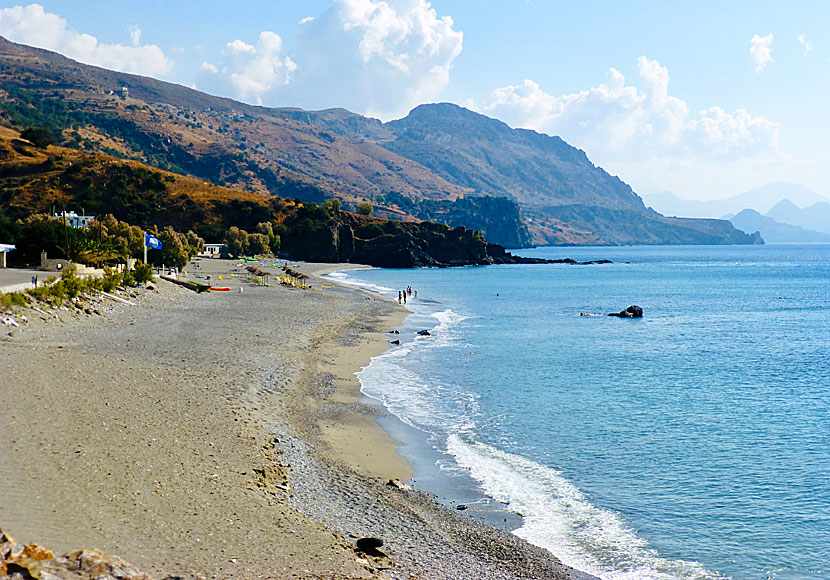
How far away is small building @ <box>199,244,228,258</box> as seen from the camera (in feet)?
372

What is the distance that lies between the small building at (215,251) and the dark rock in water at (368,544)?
106596mm

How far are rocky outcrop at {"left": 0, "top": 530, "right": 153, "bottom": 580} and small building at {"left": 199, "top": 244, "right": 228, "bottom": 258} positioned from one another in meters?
109

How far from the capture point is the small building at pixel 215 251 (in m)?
114

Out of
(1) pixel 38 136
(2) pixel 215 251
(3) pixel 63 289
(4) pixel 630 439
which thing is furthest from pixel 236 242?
(4) pixel 630 439

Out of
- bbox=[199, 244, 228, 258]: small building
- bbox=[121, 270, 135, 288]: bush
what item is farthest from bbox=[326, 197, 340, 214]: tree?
bbox=[121, 270, 135, 288]: bush

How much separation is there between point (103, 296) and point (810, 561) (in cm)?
3440

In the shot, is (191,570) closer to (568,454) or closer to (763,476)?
(568,454)

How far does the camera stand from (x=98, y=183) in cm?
12188

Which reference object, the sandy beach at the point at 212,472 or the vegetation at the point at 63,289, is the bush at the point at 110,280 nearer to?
the vegetation at the point at 63,289

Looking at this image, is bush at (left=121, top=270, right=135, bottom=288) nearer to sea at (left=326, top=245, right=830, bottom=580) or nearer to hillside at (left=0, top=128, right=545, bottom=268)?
sea at (left=326, top=245, right=830, bottom=580)

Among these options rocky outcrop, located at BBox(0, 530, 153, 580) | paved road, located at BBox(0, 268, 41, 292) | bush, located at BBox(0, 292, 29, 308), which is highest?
paved road, located at BBox(0, 268, 41, 292)

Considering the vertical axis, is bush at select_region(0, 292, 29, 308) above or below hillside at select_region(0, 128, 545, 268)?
below

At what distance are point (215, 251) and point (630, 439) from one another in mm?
105854

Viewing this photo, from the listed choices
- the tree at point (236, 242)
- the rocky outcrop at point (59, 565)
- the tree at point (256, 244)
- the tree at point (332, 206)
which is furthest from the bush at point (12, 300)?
the tree at point (332, 206)
